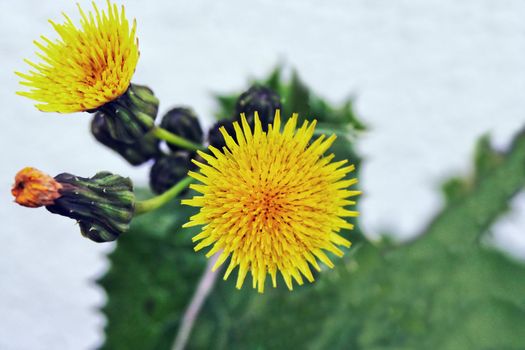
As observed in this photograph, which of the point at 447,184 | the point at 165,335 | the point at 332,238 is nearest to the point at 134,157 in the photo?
the point at 332,238

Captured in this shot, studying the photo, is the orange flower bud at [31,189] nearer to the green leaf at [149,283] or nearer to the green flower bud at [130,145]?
the green flower bud at [130,145]

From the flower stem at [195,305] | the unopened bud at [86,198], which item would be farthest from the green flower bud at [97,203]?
the flower stem at [195,305]

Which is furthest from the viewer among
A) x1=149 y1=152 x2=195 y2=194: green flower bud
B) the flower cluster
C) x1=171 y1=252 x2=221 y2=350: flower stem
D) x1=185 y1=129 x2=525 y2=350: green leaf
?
x1=185 y1=129 x2=525 y2=350: green leaf

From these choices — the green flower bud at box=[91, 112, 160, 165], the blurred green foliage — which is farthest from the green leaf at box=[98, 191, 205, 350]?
the green flower bud at box=[91, 112, 160, 165]

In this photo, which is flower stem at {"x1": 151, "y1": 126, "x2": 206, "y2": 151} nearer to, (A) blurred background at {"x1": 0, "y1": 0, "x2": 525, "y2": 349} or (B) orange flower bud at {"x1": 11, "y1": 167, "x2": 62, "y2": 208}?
(B) orange flower bud at {"x1": 11, "y1": 167, "x2": 62, "y2": 208}

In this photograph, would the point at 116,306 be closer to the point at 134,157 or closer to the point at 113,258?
the point at 113,258
